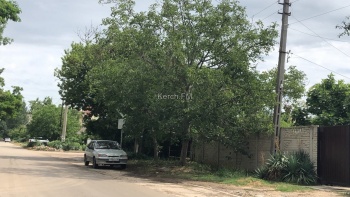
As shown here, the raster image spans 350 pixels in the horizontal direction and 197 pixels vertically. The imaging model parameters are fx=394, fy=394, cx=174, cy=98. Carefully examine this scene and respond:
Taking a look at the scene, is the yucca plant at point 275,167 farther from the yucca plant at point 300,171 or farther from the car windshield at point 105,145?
the car windshield at point 105,145

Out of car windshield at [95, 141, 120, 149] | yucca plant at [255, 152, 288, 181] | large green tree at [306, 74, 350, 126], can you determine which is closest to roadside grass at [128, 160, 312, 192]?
yucca plant at [255, 152, 288, 181]

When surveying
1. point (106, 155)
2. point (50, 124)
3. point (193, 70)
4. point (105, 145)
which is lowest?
point (106, 155)

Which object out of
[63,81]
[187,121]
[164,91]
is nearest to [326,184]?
[187,121]

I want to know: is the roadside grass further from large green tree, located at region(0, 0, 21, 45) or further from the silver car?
large green tree, located at region(0, 0, 21, 45)

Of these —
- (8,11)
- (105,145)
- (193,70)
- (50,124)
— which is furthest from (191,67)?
(50,124)

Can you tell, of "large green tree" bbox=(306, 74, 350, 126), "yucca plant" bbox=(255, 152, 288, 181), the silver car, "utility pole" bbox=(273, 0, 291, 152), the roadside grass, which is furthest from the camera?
"large green tree" bbox=(306, 74, 350, 126)

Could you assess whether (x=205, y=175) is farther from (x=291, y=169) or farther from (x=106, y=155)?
(x=106, y=155)

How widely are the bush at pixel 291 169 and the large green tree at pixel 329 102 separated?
37.6 ft

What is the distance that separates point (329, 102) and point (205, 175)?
556 inches

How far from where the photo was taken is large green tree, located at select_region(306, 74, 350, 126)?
2775 cm

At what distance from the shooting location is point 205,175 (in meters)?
19.0

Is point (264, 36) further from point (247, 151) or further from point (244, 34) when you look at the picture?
point (247, 151)

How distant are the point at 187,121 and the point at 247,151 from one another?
4149 mm

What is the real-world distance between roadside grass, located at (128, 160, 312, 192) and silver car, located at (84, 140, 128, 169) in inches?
34.6
